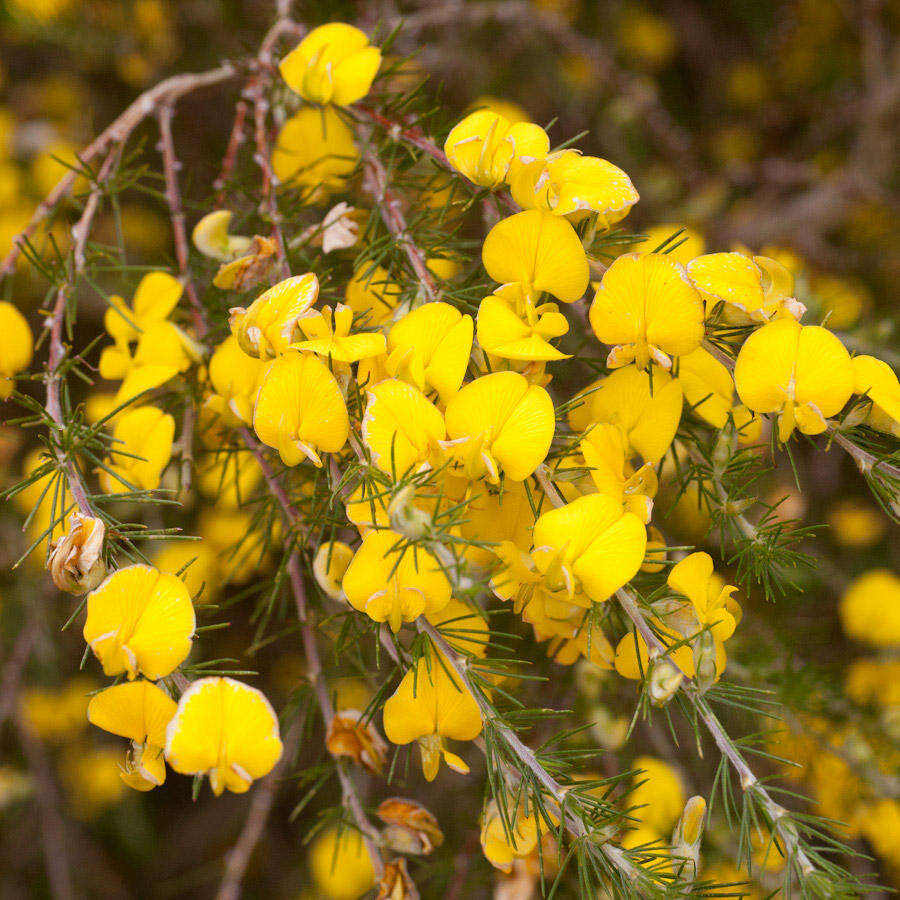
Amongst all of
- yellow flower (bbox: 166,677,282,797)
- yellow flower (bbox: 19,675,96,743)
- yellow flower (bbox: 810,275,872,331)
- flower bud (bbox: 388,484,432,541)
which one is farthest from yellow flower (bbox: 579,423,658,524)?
yellow flower (bbox: 19,675,96,743)

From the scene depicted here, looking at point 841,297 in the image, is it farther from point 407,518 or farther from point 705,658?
point 407,518

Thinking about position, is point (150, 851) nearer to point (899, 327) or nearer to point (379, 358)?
point (379, 358)

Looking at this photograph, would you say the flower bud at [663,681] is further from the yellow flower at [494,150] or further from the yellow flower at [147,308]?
the yellow flower at [147,308]

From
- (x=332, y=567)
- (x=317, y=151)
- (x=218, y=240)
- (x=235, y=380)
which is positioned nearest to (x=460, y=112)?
(x=317, y=151)

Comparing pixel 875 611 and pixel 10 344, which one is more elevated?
pixel 10 344

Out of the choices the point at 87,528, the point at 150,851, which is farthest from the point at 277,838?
the point at 87,528
